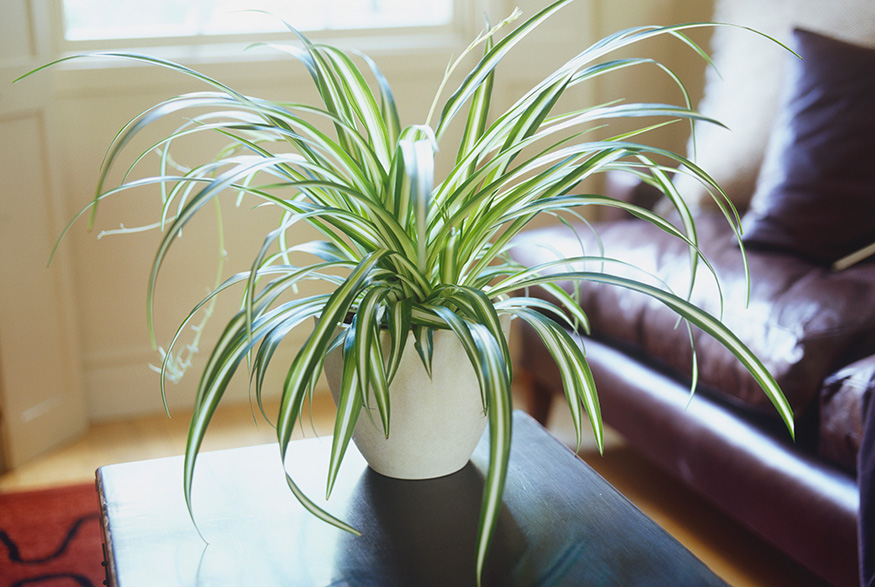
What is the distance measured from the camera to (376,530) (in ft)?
2.72

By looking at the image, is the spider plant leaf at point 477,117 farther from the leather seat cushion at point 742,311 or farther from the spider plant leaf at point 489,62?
the leather seat cushion at point 742,311

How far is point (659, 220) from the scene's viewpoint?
832 millimetres

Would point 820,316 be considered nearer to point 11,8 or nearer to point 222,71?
point 222,71

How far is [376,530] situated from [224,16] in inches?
73.9

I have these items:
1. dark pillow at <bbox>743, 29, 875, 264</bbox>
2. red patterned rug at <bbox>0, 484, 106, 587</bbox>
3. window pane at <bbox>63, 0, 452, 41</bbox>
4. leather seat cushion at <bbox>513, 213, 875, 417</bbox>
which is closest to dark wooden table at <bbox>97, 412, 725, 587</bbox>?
leather seat cushion at <bbox>513, 213, 875, 417</bbox>

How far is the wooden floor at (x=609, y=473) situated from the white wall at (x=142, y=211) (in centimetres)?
14

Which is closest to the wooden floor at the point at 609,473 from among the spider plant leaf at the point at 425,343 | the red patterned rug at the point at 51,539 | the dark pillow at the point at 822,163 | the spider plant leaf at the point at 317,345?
the red patterned rug at the point at 51,539

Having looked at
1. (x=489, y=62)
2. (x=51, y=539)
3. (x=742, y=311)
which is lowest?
(x=51, y=539)

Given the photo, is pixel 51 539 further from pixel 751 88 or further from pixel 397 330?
pixel 751 88

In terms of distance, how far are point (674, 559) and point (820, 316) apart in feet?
2.33

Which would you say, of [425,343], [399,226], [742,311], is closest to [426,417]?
[425,343]

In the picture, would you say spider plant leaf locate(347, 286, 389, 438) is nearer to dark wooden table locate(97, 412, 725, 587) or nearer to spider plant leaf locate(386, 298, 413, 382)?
spider plant leaf locate(386, 298, 413, 382)

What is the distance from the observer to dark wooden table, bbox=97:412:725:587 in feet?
2.49

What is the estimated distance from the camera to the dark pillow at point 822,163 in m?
1.65
